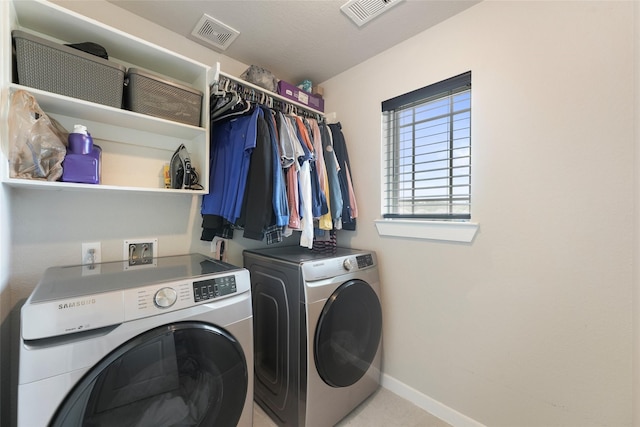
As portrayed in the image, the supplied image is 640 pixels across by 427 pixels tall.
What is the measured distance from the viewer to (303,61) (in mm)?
1897

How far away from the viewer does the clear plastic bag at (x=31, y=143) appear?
3.04 ft

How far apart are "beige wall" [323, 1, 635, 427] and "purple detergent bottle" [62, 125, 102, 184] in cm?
170

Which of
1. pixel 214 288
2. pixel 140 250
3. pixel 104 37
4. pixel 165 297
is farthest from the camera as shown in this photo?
pixel 140 250

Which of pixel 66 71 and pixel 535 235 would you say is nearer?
pixel 66 71

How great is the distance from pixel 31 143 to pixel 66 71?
12.9 inches

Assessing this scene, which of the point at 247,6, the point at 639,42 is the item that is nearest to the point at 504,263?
the point at 639,42

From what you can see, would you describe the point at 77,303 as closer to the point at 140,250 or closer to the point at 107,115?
the point at 140,250

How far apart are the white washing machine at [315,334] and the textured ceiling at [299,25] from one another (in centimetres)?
139

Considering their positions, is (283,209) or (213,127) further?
(213,127)

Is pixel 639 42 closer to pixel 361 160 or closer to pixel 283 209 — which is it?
pixel 361 160

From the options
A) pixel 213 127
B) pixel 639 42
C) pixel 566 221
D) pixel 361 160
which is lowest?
pixel 566 221

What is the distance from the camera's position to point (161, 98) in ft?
4.16

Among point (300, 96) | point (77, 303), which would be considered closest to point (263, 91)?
point (300, 96)

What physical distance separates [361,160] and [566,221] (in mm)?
1202
